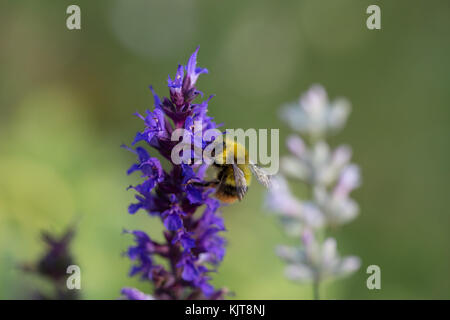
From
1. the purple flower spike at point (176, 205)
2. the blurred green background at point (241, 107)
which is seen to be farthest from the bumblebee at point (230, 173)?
the blurred green background at point (241, 107)

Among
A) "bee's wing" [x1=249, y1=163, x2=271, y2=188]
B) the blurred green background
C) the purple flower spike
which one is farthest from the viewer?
the blurred green background

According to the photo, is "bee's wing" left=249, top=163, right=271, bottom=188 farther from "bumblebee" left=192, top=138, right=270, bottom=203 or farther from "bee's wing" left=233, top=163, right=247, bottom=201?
"bee's wing" left=233, top=163, right=247, bottom=201

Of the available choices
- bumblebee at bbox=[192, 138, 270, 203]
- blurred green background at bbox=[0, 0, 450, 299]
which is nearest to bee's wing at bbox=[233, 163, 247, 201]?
bumblebee at bbox=[192, 138, 270, 203]

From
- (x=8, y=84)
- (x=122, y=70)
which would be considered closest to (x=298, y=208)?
(x=122, y=70)

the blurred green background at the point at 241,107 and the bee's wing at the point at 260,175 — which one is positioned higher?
the blurred green background at the point at 241,107

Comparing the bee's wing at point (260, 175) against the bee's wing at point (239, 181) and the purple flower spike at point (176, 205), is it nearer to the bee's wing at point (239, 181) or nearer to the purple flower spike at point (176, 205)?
the bee's wing at point (239, 181)
